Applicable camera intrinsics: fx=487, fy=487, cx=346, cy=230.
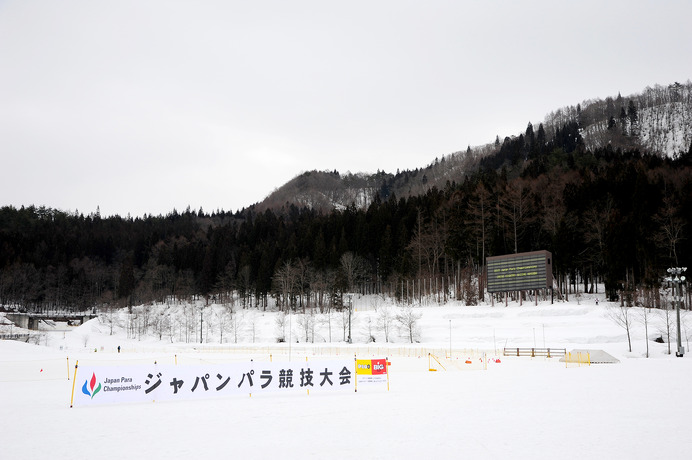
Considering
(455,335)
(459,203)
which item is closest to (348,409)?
(455,335)

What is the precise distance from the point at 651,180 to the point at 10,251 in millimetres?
161337

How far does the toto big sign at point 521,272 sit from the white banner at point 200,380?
44.7m

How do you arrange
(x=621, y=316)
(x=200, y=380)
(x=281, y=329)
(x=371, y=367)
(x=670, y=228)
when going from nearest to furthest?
(x=200, y=380), (x=371, y=367), (x=621, y=316), (x=670, y=228), (x=281, y=329)

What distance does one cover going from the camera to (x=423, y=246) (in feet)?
280

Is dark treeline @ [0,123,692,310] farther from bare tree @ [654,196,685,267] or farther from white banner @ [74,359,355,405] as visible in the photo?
white banner @ [74,359,355,405]

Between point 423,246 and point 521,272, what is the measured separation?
25115mm

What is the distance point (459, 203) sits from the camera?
8675cm

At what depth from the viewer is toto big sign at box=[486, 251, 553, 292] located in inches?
2357

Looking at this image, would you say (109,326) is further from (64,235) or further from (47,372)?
A: (64,235)

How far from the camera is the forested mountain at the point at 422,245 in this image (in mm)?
67500

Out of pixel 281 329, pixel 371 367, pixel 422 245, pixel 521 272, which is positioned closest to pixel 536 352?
pixel 521 272

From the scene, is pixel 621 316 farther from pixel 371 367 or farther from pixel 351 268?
pixel 351 268

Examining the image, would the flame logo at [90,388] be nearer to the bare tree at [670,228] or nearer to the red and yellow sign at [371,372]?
the red and yellow sign at [371,372]

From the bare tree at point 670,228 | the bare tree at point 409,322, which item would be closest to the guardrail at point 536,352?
the bare tree at point 409,322
